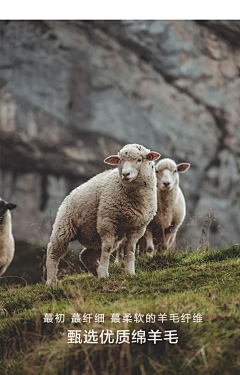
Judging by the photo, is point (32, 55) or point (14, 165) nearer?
point (32, 55)

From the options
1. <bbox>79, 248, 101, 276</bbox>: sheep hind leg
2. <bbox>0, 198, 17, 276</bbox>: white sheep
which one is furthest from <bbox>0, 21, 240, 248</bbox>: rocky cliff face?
<bbox>79, 248, 101, 276</bbox>: sheep hind leg

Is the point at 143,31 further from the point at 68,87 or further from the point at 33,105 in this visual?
the point at 33,105

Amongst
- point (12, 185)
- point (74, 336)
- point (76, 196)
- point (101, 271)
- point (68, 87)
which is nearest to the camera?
point (74, 336)

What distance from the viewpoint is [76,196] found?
16.3 feet

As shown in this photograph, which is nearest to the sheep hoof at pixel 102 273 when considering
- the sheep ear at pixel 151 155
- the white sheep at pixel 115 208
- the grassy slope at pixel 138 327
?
the white sheep at pixel 115 208

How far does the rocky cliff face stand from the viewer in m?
11.4

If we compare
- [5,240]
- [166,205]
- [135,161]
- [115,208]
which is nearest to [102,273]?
[115,208]

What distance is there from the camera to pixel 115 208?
4.37 meters

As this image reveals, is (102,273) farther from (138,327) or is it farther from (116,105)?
(116,105)

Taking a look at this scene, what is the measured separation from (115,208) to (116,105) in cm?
801

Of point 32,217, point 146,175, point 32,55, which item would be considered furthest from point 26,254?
point 146,175

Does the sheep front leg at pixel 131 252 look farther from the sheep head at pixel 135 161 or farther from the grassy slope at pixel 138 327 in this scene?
the sheep head at pixel 135 161

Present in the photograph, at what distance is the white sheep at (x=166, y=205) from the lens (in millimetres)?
5922

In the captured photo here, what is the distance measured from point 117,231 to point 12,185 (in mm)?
9002
